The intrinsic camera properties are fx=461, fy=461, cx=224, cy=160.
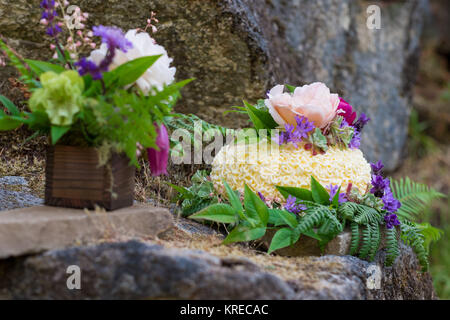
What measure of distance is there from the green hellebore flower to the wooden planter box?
139mm

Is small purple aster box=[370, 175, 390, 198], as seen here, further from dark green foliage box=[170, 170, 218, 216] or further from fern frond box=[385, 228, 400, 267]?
dark green foliage box=[170, 170, 218, 216]

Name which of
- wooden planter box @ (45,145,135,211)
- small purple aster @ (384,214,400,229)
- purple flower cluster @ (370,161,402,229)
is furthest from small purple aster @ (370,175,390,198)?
wooden planter box @ (45,145,135,211)

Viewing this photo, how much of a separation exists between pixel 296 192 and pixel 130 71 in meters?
0.83

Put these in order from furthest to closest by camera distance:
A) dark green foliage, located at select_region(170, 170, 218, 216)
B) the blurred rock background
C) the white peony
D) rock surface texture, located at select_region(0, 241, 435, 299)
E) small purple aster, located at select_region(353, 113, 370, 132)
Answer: the blurred rock background → small purple aster, located at select_region(353, 113, 370, 132) → dark green foliage, located at select_region(170, 170, 218, 216) → the white peony → rock surface texture, located at select_region(0, 241, 435, 299)

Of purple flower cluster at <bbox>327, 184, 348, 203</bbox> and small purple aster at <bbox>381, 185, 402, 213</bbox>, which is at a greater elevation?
purple flower cluster at <bbox>327, 184, 348, 203</bbox>

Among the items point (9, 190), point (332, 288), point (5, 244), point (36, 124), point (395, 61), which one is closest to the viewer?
point (5, 244)

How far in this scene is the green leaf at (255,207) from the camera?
1791 millimetres

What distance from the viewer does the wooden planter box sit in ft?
5.02

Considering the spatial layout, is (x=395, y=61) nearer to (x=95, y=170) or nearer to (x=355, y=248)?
(x=355, y=248)

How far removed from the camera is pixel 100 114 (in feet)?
4.70

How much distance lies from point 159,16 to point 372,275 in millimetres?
1862

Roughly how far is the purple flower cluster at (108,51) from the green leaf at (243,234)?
73cm

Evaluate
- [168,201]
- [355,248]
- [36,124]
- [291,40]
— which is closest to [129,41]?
[36,124]

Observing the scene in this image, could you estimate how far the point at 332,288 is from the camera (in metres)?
1.46
